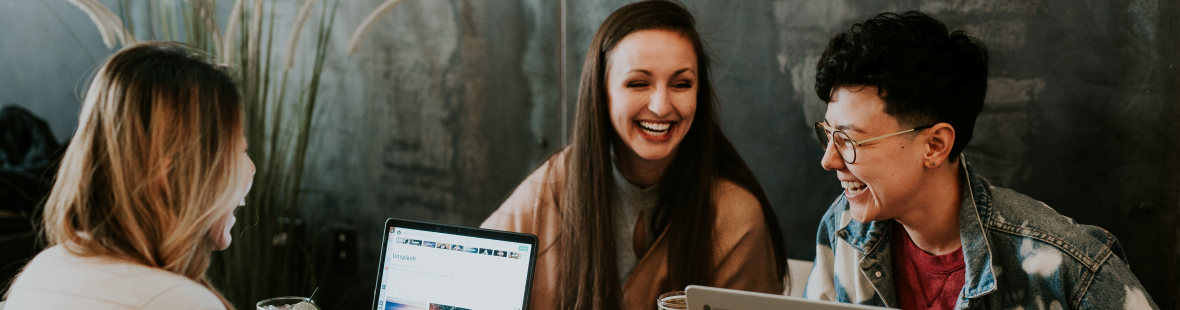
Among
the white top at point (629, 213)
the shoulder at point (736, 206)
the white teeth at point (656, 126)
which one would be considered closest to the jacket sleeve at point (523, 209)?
the white top at point (629, 213)

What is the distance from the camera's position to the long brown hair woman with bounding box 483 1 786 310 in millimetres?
1721

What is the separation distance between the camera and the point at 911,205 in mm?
Answer: 1447

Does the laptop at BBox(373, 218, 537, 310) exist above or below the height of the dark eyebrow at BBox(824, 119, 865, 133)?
below

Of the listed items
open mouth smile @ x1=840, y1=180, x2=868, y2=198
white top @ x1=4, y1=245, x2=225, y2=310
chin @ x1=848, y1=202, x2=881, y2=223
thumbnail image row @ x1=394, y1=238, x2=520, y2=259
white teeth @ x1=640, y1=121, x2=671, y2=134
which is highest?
white teeth @ x1=640, y1=121, x2=671, y2=134

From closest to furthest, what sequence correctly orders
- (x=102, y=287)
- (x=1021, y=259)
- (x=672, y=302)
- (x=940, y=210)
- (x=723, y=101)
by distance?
1. (x=102, y=287)
2. (x=672, y=302)
3. (x=1021, y=259)
4. (x=940, y=210)
5. (x=723, y=101)

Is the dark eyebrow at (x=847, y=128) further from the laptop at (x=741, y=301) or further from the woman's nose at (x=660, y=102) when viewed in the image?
the laptop at (x=741, y=301)

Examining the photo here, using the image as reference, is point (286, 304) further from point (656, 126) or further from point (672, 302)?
point (656, 126)

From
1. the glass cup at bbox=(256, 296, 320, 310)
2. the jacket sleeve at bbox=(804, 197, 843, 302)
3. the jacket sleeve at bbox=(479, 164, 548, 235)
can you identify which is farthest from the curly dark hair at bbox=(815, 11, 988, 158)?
the glass cup at bbox=(256, 296, 320, 310)

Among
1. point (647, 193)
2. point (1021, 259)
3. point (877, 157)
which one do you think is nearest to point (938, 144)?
point (877, 157)

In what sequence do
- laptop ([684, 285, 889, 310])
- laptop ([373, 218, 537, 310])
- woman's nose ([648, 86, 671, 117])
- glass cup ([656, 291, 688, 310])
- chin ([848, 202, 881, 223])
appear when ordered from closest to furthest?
laptop ([684, 285, 889, 310])
glass cup ([656, 291, 688, 310])
laptop ([373, 218, 537, 310])
chin ([848, 202, 881, 223])
woman's nose ([648, 86, 671, 117])

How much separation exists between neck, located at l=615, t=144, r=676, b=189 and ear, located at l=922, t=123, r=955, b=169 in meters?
0.62

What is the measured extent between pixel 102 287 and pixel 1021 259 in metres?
1.45

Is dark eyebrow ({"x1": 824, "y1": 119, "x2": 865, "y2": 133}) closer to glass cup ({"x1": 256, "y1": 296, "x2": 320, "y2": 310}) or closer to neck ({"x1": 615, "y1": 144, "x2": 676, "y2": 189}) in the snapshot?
neck ({"x1": 615, "y1": 144, "x2": 676, "y2": 189})

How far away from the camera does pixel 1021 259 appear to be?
1.35 metres
